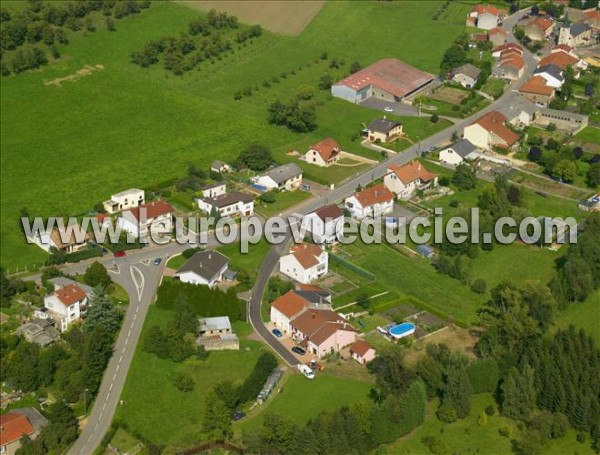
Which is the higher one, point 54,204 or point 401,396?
point 401,396

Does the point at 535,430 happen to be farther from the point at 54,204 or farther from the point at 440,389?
the point at 54,204

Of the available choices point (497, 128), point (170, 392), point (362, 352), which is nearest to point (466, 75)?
point (497, 128)

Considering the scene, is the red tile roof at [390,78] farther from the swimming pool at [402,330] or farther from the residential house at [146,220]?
the swimming pool at [402,330]

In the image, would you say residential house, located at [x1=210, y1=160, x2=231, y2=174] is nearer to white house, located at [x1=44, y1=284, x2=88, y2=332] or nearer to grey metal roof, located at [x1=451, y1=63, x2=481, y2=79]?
white house, located at [x1=44, y1=284, x2=88, y2=332]

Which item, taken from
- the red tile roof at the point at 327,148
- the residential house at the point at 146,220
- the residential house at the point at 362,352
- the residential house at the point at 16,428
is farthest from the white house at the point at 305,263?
the residential house at the point at 16,428

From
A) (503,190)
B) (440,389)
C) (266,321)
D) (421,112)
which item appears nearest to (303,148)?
(421,112)
